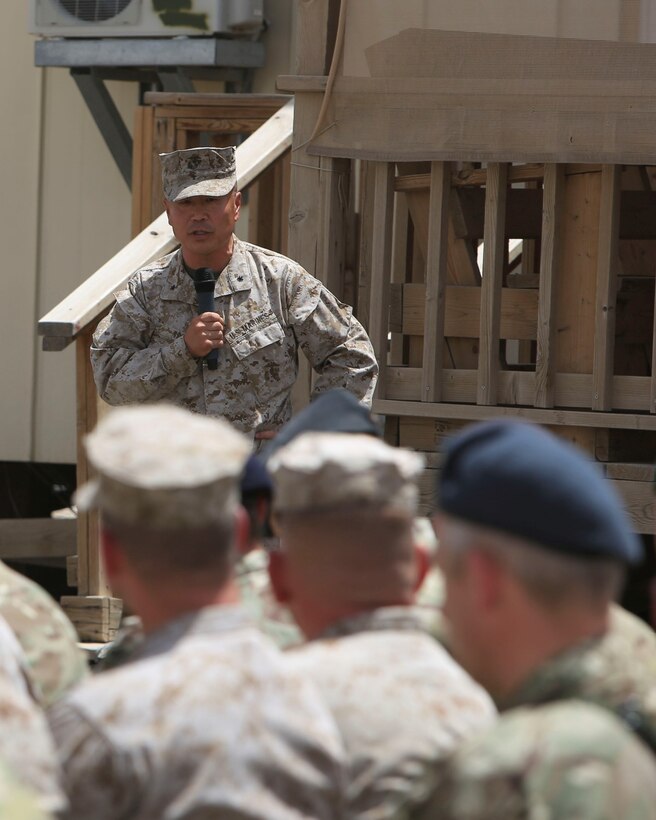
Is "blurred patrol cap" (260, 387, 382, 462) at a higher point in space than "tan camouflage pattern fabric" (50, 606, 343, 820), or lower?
higher

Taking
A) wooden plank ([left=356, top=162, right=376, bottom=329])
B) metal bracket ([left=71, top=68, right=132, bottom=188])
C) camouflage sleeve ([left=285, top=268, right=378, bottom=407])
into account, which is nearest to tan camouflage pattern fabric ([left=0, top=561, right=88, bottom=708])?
camouflage sleeve ([left=285, top=268, right=378, bottom=407])

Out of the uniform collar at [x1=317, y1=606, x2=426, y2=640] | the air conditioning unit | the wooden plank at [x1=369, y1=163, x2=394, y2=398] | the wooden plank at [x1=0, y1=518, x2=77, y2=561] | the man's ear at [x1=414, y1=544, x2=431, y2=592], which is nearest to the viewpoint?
the uniform collar at [x1=317, y1=606, x2=426, y2=640]

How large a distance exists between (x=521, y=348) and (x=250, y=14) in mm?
2269

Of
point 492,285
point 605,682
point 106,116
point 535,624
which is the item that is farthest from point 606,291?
point 106,116

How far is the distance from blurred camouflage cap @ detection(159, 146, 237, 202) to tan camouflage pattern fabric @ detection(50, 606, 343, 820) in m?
3.09

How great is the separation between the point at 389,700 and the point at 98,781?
1.39ft

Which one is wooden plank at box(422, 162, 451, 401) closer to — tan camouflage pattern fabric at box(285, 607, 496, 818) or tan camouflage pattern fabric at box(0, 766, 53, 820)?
tan camouflage pattern fabric at box(285, 607, 496, 818)

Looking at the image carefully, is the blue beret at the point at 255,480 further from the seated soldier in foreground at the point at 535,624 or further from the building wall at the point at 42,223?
the building wall at the point at 42,223

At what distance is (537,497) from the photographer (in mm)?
1694

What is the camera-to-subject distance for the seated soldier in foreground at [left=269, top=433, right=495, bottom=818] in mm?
1981

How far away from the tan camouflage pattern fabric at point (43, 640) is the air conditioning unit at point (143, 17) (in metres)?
5.37

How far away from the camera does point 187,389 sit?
4852 mm

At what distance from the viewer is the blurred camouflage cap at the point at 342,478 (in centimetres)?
209

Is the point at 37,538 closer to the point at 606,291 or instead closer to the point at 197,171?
the point at 197,171
